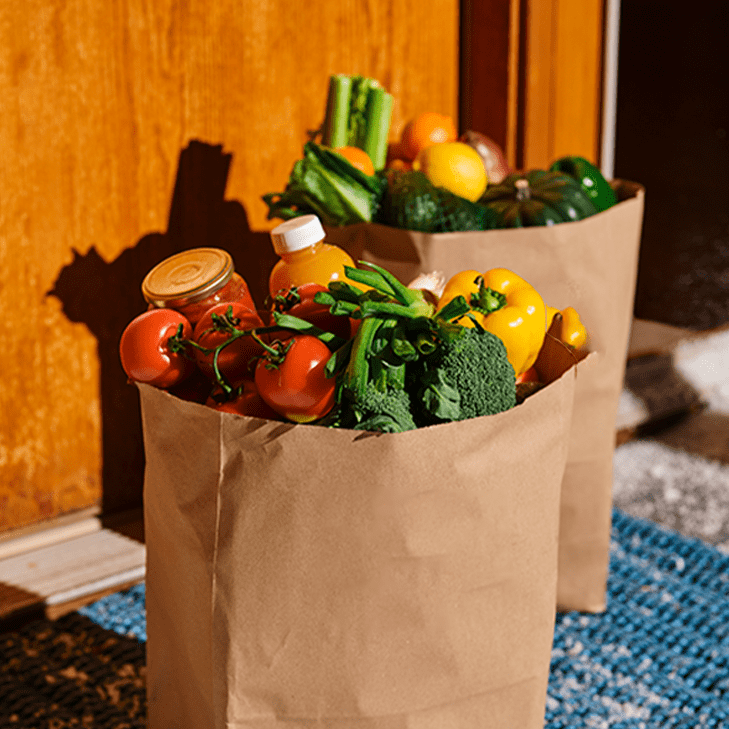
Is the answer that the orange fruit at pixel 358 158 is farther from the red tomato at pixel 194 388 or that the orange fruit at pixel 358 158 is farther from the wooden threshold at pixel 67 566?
the wooden threshold at pixel 67 566

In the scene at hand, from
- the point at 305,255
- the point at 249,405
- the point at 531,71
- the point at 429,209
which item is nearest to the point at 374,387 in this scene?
the point at 249,405

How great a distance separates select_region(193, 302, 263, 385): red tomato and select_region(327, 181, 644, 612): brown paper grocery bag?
0.33m

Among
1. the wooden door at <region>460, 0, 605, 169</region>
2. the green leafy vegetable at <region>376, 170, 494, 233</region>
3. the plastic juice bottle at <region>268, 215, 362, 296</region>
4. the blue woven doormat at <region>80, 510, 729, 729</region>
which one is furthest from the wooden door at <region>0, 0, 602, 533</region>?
the plastic juice bottle at <region>268, 215, 362, 296</region>

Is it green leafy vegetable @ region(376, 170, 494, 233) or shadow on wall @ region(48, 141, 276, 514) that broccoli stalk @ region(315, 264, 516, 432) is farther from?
shadow on wall @ region(48, 141, 276, 514)

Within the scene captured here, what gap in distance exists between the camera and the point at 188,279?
82 centimetres

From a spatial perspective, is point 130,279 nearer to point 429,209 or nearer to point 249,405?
point 429,209

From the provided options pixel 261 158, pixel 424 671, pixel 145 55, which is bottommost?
pixel 424 671

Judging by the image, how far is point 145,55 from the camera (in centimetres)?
126

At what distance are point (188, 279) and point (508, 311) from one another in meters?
0.32

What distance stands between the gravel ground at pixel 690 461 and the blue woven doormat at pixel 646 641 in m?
0.12

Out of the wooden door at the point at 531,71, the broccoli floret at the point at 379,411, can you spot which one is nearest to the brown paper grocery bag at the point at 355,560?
the broccoli floret at the point at 379,411

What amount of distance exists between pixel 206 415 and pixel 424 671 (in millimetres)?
295

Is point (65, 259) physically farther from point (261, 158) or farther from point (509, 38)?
point (509, 38)

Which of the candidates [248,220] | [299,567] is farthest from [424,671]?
[248,220]
